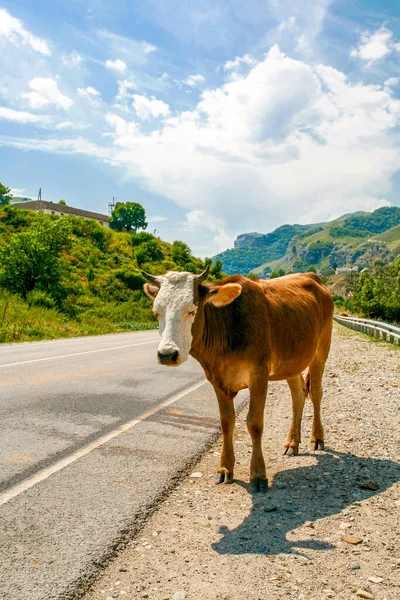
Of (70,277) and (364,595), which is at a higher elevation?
(70,277)

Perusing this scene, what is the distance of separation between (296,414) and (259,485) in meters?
1.57

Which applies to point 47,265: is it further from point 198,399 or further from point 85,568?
point 85,568

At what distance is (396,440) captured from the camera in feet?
19.0

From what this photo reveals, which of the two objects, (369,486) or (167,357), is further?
(369,486)

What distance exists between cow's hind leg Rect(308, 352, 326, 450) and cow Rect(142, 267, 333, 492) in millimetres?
341

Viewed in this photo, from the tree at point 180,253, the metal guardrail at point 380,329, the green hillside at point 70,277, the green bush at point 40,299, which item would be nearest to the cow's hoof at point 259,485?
the metal guardrail at point 380,329

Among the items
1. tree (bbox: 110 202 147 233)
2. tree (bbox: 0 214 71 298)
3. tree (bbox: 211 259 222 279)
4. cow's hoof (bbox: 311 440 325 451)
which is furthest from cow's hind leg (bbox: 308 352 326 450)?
tree (bbox: 110 202 147 233)

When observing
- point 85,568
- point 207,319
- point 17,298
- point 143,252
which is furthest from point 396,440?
point 143,252

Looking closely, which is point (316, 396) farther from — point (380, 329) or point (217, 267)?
point (217, 267)

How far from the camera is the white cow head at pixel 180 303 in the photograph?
13.3 ft

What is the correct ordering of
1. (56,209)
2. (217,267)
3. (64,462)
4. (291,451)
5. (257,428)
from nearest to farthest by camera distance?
(257,428) → (64,462) → (291,451) → (217,267) → (56,209)

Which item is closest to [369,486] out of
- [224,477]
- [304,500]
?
[304,500]

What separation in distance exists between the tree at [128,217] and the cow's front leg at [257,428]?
110 m

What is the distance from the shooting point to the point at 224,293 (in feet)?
14.8
